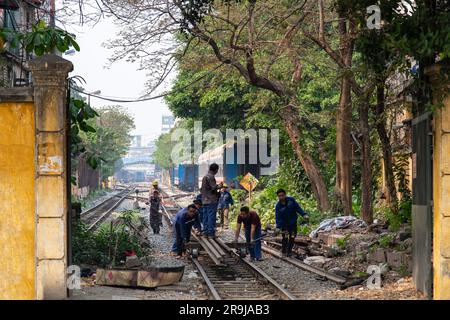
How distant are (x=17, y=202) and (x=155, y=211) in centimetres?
1491

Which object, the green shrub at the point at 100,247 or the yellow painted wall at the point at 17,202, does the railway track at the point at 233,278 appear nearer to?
the green shrub at the point at 100,247

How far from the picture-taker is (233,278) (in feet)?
49.7

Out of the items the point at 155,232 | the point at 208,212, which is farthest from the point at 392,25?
the point at 155,232

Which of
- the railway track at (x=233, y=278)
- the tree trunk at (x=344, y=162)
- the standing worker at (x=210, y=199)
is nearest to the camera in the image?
the railway track at (x=233, y=278)

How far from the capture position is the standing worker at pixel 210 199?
17953 mm

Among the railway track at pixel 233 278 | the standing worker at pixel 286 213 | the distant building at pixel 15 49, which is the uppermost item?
the distant building at pixel 15 49

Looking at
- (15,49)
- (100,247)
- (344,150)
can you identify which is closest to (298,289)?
(100,247)

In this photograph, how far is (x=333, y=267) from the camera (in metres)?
16.5

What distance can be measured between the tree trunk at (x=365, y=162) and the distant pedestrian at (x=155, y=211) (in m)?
7.08

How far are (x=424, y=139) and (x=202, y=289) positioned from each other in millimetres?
4919

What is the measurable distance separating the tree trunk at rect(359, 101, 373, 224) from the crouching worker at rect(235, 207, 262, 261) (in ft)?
13.7

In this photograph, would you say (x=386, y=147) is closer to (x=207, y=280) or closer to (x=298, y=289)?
(x=298, y=289)

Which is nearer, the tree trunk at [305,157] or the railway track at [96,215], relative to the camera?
the tree trunk at [305,157]

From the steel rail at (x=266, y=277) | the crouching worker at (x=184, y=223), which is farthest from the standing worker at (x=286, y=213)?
the crouching worker at (x=184, y=223)
